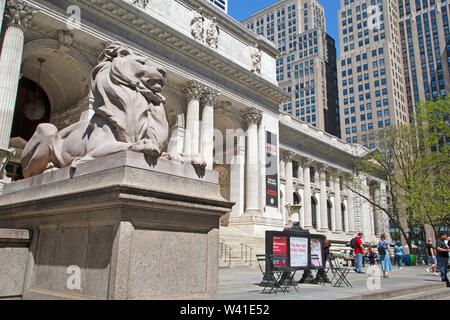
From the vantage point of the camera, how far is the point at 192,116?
2697cm

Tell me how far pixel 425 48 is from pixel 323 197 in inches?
3046

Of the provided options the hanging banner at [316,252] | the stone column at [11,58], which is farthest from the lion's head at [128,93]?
the stone column at [11,58]

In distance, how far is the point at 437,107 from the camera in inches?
1116

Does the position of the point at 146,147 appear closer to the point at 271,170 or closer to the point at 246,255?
the point at 246,255

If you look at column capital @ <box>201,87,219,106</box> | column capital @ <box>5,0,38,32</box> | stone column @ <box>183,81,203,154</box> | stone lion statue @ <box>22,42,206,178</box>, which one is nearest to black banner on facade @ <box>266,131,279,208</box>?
column capital @ <box>201,87,219,106</box>

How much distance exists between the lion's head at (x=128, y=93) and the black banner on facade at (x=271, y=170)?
88.4ft

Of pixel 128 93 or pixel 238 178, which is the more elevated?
pixel 238 178

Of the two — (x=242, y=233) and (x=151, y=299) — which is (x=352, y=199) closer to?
(x=242, y=233)

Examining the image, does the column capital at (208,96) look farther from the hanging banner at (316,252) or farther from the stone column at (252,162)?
the hanging banner at (316,252)

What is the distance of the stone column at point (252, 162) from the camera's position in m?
30.6

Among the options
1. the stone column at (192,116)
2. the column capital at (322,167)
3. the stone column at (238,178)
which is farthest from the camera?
the column capital at (322,167)

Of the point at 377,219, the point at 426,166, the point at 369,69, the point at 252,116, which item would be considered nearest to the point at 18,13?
the point at 252,116

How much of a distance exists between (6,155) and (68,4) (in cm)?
917
